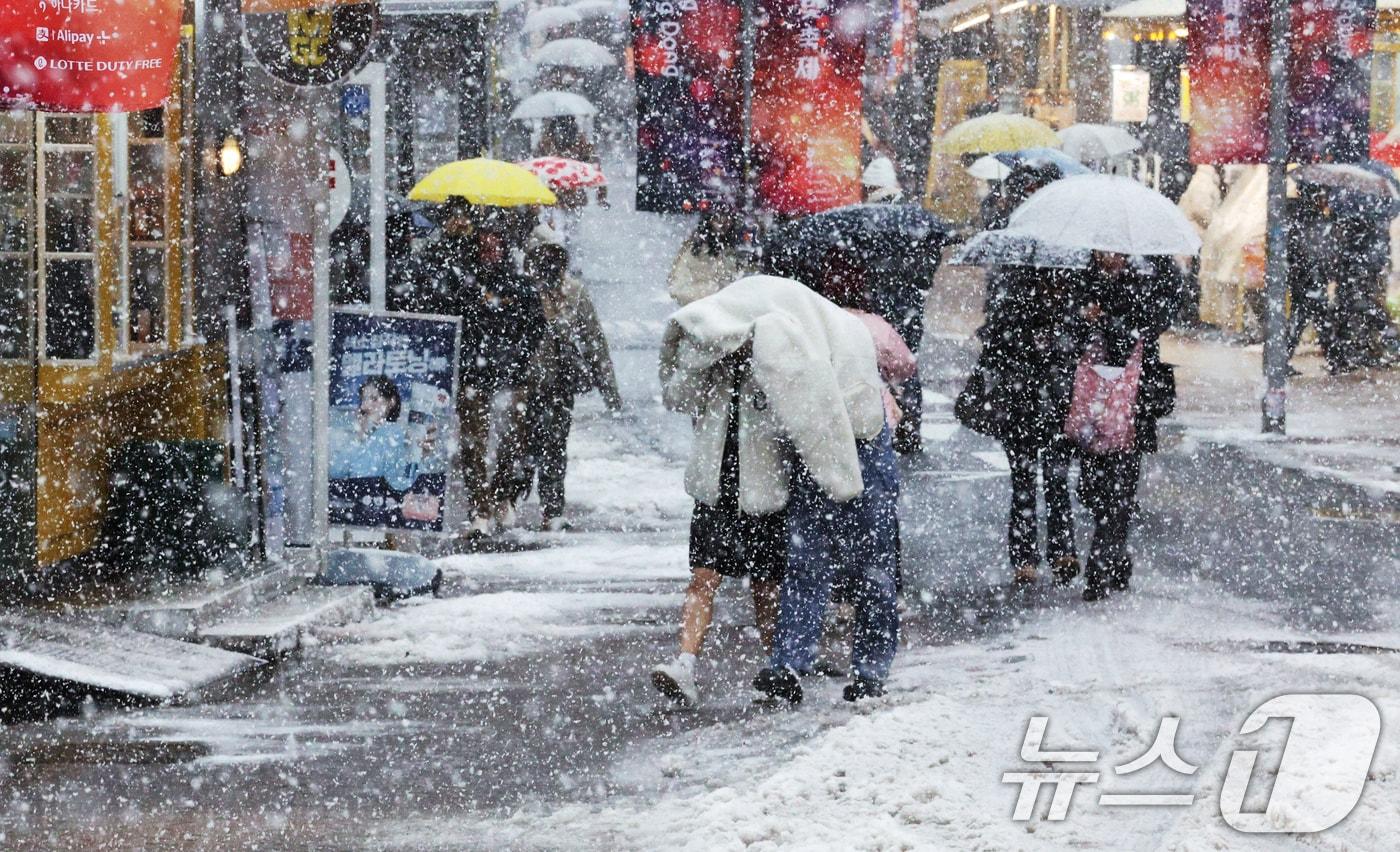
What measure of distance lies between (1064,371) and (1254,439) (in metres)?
6.62

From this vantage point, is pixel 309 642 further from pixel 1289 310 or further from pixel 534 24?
pixel 534 24

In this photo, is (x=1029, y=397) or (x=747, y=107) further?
(x=747, y=107)

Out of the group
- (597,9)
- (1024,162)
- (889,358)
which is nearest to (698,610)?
(889,358)

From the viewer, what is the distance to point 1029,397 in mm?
10461

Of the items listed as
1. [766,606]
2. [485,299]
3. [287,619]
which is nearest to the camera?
[766,606]

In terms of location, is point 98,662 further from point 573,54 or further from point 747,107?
point 573,54

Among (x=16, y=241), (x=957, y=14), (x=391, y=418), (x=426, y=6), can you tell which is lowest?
(x=391, y=418)

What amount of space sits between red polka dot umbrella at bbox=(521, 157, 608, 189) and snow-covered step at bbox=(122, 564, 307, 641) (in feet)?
30.8

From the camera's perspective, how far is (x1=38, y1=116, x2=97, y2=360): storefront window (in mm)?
10695

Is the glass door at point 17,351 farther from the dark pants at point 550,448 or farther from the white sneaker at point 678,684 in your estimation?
the white sneaker at point 678,684

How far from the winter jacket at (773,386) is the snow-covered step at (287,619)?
2325 mm

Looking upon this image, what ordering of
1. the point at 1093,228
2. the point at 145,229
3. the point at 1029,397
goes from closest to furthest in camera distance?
1. the point at 1093,228
2. the point at 1029,397
3. the point at 145,229

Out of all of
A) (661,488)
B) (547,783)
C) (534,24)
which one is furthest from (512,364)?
(534,24)
